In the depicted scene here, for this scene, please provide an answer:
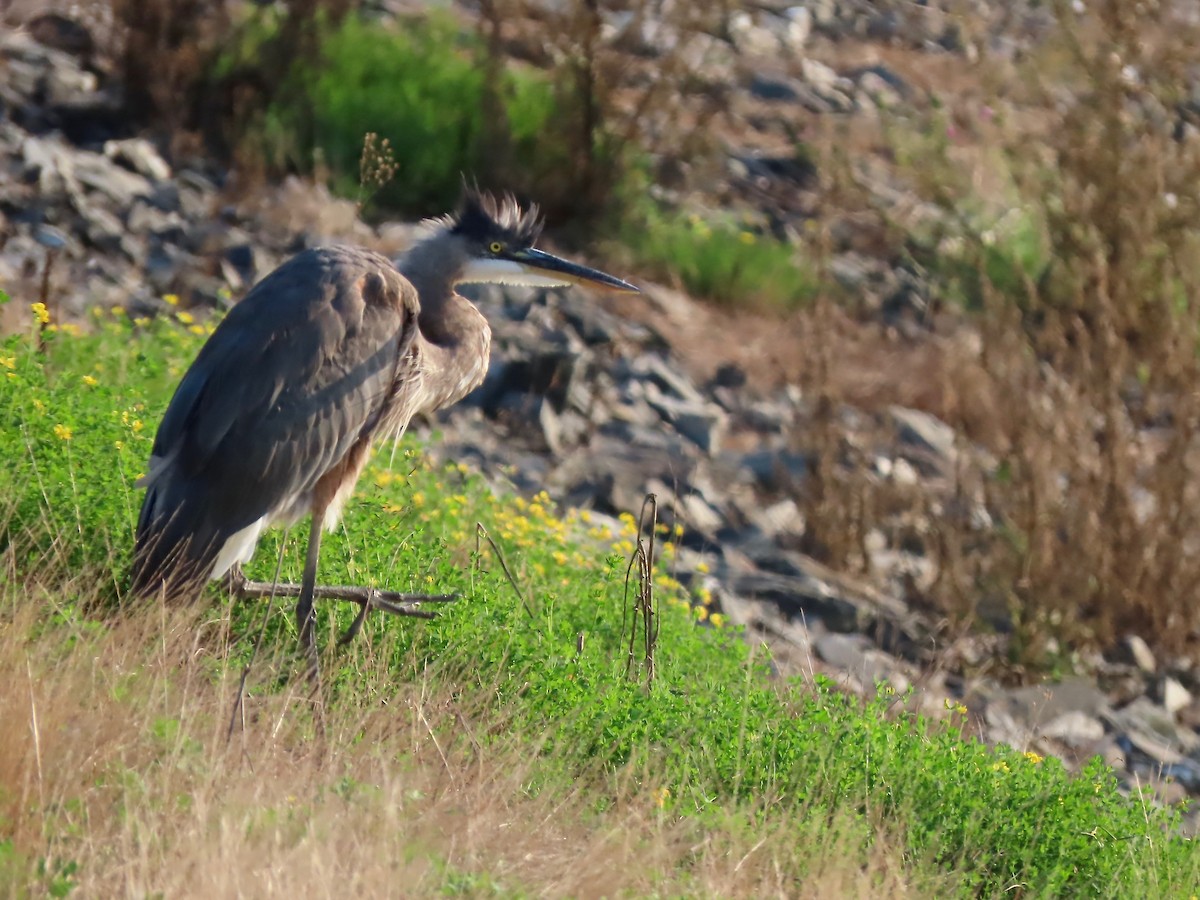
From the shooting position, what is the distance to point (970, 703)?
8531 millimetres

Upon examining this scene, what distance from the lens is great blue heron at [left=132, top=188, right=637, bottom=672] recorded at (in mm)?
5805

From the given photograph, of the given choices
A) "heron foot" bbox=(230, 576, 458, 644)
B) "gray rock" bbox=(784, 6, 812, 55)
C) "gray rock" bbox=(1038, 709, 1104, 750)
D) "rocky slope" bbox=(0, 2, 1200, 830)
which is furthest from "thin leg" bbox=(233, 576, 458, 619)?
"gray rock" bbox=(784, 6, 812, 55)

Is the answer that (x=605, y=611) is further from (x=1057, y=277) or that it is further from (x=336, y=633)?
(x=1057, y=277)

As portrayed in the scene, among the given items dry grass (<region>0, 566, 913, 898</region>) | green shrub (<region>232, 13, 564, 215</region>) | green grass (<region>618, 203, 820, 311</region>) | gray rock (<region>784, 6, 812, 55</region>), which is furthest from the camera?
gray rock (<region>784, 6, 812, 55</region>)

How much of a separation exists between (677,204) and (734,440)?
10.4ft

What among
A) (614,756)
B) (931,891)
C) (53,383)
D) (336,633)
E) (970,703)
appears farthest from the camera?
(970,703)

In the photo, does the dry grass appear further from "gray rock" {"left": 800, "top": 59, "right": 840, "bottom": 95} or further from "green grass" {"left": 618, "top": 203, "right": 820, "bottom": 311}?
"gray rock" {"left": 800, "top": 59, "right": 840, "bottom": 95}

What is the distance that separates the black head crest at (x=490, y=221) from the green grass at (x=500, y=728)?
1.14 metres

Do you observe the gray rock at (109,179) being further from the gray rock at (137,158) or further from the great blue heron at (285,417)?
the great blue heron at (285,417)

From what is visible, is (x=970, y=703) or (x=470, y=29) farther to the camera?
(x=470, y=29)

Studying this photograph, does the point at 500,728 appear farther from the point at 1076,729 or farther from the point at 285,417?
the point at 1076,729

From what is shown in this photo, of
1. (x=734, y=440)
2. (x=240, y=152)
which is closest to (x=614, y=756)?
(x=734, y=440)

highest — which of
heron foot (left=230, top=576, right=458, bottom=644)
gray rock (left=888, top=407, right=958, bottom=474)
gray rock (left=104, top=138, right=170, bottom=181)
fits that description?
heron foot (left=230, top=576, right=458, bottom=644)

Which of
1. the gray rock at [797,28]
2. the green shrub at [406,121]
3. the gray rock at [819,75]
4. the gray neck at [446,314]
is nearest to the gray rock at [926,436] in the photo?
the green shrub at [406,121]
